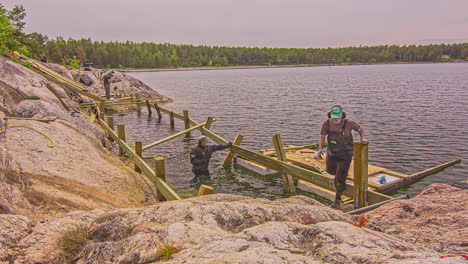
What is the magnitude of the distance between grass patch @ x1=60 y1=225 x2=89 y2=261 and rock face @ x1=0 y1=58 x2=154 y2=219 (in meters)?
1.98

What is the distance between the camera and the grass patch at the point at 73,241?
417cm

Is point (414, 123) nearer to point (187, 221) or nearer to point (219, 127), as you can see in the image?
point (219, 127)

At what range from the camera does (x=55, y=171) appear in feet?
27.1

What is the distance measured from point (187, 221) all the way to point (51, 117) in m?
10.3

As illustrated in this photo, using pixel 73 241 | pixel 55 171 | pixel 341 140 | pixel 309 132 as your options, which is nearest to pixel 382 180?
pixel 341 140

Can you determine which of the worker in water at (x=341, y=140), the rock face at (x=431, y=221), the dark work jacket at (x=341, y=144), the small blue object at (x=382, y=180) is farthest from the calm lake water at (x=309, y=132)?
the rock face at (x=431, y=221)

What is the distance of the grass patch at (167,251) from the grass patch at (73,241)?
1.36m

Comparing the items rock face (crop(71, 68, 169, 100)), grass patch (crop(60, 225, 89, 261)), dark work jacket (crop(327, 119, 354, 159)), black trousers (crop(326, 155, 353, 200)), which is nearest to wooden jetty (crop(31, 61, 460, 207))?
black trousers (crop(326, 155, 353, 200))

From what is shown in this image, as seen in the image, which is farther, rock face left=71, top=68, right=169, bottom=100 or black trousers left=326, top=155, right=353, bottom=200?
rock face left=71, top=68, right=169, bottom=100

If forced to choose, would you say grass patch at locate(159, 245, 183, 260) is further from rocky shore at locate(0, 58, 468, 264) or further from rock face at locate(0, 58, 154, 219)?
rock face at locate(0, 58, 154, 219)

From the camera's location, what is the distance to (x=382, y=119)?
2681cm

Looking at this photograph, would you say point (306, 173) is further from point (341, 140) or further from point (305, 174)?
point (341, 140)

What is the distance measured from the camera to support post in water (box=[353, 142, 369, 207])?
7.84 metres

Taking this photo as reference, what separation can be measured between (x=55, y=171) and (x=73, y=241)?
4.70 m
